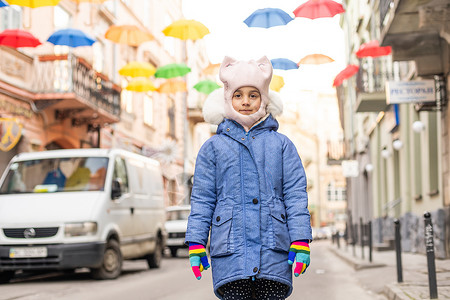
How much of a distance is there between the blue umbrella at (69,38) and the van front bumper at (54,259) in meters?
5.79

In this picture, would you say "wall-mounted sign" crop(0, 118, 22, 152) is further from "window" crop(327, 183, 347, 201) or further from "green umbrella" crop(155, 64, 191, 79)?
"window" crop(327, 183, 347, 201)

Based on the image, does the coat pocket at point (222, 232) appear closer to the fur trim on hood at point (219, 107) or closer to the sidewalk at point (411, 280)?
the fur trim on hood at point (219, 107)

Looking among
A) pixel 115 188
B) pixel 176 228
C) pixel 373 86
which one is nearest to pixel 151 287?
pixel 115 188

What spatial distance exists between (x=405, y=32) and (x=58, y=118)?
1104 cm

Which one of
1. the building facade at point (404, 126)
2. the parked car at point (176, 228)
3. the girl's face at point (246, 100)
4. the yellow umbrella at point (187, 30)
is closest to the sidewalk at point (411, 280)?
→ the building facade at point (404, 126)

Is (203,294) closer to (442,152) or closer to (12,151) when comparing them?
(442,152)

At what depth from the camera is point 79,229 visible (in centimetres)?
1137

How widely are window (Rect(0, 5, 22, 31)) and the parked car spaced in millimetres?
7252

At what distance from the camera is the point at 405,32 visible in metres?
13.9

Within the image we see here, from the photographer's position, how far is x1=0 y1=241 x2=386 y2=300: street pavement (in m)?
9.43

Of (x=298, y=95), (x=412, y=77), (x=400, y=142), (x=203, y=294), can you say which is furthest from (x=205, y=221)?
(x=298, y=95)

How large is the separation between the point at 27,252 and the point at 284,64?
767 cm

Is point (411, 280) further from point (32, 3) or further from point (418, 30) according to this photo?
point (32, 3)

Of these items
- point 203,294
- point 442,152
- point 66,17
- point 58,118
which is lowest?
point 203,294
